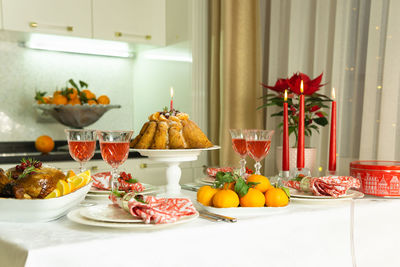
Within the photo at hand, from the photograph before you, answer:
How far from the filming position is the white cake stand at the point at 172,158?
115 cm

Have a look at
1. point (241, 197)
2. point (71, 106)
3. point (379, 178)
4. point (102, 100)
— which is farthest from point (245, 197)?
point (102, 100)

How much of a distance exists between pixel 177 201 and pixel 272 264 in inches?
10.0

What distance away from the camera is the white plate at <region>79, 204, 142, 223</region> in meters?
0.82

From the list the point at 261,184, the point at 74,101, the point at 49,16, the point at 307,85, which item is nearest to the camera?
the point at 261,184

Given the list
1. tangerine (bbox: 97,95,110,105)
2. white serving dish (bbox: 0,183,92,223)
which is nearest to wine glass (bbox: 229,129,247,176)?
white serving dish (bbox: 0,183,92,223)

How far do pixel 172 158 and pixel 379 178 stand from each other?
599mm

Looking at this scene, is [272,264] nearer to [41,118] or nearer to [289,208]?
[289,208]

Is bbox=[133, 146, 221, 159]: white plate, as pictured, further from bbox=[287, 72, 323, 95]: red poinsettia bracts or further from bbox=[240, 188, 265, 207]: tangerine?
bbox=[287, 72, 323, 95]: red poinsettia bracts

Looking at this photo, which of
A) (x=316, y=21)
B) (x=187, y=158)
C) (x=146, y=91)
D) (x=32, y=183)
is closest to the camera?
(x=32, y=183)

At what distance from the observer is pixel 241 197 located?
0.98 m

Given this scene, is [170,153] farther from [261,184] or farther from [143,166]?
[143,166]

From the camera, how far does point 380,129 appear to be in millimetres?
1805

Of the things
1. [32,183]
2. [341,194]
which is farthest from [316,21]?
[32,183]

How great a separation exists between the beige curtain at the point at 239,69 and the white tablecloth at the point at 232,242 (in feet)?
4.49
